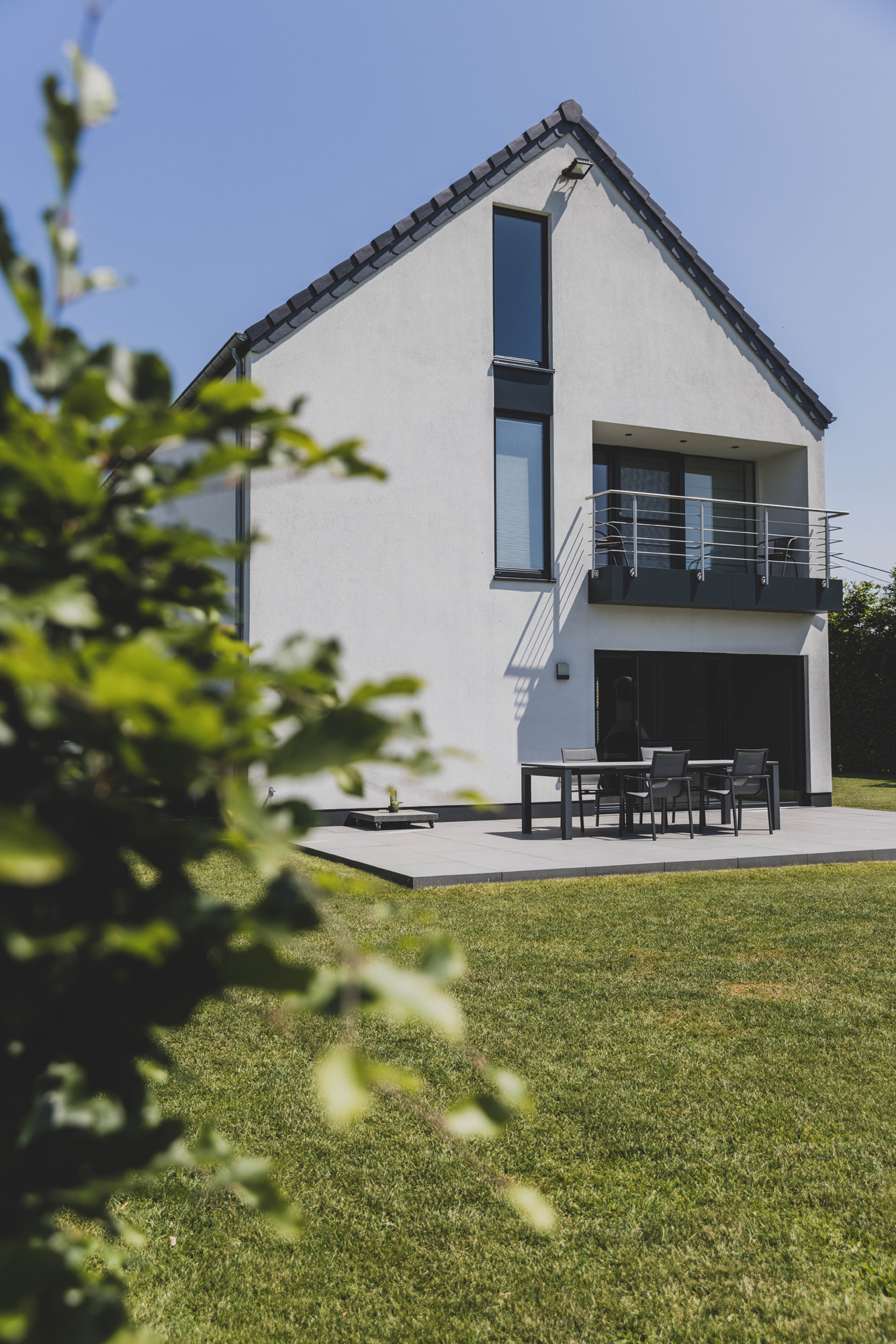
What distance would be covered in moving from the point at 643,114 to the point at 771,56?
475cm

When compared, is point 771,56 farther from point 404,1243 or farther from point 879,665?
point 879,665

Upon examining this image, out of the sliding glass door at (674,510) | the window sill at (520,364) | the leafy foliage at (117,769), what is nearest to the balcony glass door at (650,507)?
the sliding glass door at (674,510)

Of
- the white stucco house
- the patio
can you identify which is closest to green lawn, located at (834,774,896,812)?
the white stucco house

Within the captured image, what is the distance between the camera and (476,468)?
13547 mm

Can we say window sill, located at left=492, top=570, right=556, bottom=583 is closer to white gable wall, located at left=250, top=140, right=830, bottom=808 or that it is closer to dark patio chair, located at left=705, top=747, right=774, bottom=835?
white gable wall, located at left=250, top=140, right=830, bottom=808

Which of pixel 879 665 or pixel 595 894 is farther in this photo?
pixel 879 665

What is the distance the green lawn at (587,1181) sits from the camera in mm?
2365

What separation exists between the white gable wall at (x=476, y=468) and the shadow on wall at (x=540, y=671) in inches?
1.0

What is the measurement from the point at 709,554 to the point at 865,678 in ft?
34.3

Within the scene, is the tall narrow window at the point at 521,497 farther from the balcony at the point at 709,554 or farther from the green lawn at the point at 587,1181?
the green lawn at the point at 587,1181

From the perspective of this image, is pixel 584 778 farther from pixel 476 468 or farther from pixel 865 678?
pixel 865 678

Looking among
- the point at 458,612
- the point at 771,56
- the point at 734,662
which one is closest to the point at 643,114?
the point at 771,56

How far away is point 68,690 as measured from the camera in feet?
1.83

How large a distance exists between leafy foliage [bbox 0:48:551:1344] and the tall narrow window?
12932 mm
